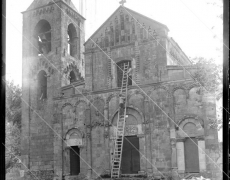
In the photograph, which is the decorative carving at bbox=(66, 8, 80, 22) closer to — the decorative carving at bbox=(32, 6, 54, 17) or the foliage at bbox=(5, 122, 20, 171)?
the decorative carving at bbox=(32, 6, 54, 17)

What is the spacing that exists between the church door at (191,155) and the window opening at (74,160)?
25.4 feet

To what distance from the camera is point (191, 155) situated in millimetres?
19734

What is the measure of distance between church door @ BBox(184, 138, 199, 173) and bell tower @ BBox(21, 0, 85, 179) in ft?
31.4

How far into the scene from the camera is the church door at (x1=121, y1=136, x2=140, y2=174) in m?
21.4

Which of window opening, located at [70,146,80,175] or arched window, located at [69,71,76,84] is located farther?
arched window, located at [69,71,76,84]

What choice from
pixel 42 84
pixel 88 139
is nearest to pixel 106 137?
pixel 88 139

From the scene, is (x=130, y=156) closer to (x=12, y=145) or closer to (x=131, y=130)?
(x=131, y=130)

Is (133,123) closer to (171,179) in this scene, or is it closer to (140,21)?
(171,179)

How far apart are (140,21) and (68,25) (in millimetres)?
7233

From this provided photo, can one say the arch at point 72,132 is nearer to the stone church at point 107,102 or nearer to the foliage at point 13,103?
the stone church at point 107,102

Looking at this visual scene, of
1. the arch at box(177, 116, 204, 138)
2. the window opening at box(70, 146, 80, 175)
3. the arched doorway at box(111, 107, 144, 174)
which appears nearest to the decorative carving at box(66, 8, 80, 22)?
the arched doorway at box(111, 107, 144, 174)

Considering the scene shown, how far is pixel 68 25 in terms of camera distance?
27219mm

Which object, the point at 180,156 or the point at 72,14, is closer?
the point at 180,156

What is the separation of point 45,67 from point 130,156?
984 centimetres
